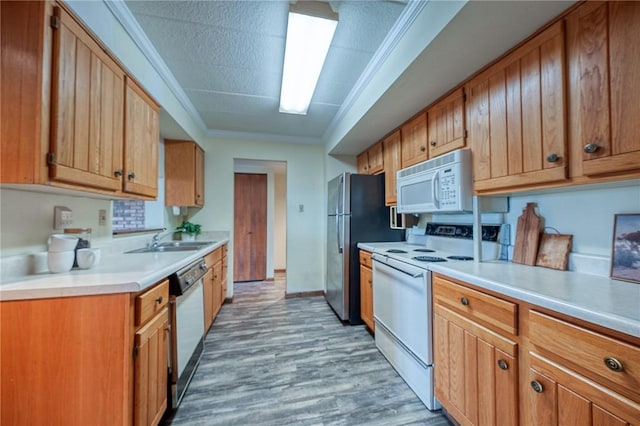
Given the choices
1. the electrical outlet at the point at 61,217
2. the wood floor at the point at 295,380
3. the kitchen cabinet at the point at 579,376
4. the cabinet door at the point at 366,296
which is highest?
the electrical outlet at the point at 61,217

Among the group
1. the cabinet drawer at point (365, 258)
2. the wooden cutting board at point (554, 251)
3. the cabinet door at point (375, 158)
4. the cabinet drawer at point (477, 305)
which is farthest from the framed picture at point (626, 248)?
the cabinet door at point (375, 158)

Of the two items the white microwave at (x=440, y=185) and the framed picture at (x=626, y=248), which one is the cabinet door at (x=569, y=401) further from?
the white microwave at (x=440, y=185)

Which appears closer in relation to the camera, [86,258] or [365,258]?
[86,258]

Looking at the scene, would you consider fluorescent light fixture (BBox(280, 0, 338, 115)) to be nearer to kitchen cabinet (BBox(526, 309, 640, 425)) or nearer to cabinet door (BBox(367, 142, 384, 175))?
cabinet door (BBox(367, 142, 384, 175))

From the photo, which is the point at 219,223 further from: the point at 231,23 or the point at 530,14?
the point at 530,14

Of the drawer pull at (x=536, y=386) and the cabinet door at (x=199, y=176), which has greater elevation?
the cabinet door at (x=199, y=176)

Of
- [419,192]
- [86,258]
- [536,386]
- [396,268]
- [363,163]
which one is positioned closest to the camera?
[536,386]

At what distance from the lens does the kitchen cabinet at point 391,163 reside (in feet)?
8.35

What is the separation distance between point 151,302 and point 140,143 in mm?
1168

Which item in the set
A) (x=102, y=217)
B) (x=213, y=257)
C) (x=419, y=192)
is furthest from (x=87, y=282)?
(x=419, y=192)

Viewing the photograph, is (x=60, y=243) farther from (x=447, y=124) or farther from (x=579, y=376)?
(x=447, y=124)

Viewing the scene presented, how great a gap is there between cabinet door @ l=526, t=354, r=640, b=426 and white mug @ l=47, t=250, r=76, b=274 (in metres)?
2.20

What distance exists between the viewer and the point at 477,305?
122 cm

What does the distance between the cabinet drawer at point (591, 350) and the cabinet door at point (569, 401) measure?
36mm
